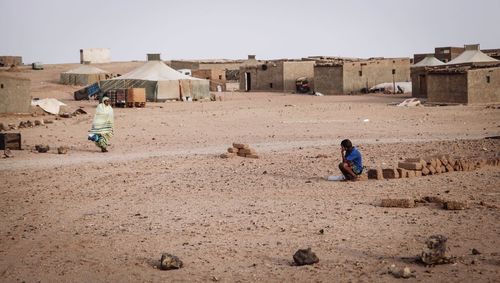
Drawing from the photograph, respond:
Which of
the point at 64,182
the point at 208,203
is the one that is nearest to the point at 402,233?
the point at 208,203

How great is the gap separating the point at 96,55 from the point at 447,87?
55.4m

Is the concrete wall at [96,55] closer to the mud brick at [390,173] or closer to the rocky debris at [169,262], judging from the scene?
the mud brick at [390,173]

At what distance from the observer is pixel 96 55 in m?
76.7

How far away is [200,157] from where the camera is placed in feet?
44.8

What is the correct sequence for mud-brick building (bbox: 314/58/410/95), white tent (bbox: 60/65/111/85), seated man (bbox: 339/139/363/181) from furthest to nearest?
white tent (bbox: 60/65/111/85), mud-brick building (bbox: 314/58/410/95), seated man (bbox: 339/139/363/181)

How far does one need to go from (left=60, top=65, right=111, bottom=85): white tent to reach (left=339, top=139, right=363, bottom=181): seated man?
40.5 m

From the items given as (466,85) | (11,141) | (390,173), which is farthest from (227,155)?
(466,85)

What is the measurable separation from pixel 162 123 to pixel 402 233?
51.5ft

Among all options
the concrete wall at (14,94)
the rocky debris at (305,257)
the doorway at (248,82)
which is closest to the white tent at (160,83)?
the doorway at (248,82)

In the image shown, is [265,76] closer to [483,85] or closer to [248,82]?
[248,82]

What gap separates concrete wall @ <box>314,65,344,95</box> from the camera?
3934 centimetres

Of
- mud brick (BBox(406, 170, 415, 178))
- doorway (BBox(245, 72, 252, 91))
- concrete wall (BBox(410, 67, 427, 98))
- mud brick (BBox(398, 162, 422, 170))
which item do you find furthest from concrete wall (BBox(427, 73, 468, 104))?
doorway (BBox(245, 72, 252, 91))

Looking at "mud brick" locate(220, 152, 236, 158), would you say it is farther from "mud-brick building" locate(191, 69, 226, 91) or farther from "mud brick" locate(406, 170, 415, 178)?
"mud-brick building" locate(191, 69, 226, 91)

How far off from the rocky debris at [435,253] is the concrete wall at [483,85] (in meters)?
21.4
